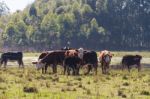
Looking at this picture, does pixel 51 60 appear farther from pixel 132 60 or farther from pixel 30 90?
pixel 30 90

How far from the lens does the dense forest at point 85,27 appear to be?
104 m

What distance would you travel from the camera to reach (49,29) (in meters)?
105

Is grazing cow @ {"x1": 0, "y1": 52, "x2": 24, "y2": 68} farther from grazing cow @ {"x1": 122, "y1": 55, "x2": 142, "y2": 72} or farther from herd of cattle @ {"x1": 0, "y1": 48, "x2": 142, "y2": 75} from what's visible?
grazing cow @ {"x1": 122, "y1": 55, "x2": 142, "y2": 72}

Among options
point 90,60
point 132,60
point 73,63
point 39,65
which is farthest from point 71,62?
point 132,60

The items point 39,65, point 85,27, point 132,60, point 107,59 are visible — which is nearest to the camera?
point 39,65

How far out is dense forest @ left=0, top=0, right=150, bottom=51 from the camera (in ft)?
340

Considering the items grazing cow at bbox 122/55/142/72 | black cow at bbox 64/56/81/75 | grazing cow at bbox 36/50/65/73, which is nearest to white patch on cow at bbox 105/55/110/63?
grazing cow at bbox 122/55/142/72

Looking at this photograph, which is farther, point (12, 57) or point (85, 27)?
point (85, 27)

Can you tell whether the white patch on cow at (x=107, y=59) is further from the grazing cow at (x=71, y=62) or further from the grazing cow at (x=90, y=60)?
the grazing cow at (x=71, y=62)

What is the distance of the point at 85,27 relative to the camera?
4117 inches

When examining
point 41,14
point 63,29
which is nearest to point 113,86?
point 63,29

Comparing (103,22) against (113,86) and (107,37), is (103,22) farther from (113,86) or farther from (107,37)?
(113,86)

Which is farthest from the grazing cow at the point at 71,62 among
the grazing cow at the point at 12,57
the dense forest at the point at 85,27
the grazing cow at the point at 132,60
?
the dense forest at the point at 85,27

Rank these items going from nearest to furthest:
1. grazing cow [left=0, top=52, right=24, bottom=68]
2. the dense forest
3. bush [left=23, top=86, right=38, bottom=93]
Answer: bush [left=23, top=86, right=38, bottom=93] < grazing cow [left=0, top=52, right=24, bottom=68] < the dense forest
